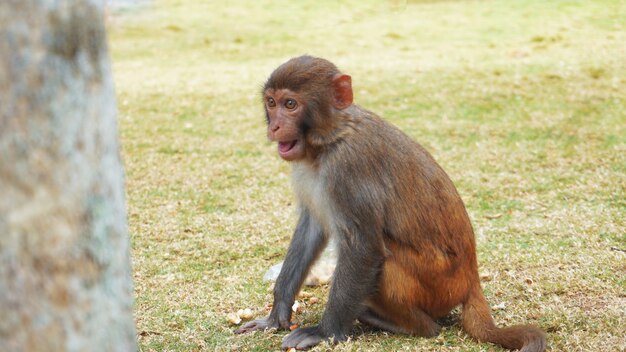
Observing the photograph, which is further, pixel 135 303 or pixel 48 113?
pixel 135 303

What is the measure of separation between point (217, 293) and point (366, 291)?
4.88 feet

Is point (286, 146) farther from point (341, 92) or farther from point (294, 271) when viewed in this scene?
point (294, 271)

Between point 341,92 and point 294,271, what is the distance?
113 cm

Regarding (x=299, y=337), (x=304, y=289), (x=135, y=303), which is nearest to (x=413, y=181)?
(x=299, y=337)

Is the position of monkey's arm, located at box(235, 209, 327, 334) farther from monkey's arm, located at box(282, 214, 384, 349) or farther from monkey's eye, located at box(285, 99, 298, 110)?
monkey's eye, located at box(285, 99, 298, 110)

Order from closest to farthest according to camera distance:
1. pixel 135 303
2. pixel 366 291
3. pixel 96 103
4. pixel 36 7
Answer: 1. pixel 36 7
2. pixel 96 103
3. pixel 366 291
4. pixel 135 303

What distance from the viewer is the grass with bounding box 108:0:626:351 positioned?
16.3ft

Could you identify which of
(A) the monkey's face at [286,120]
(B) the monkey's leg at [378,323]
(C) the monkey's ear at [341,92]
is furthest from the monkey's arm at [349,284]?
(C) the monkey's ear at [341,92]

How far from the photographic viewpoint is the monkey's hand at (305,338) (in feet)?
13.9

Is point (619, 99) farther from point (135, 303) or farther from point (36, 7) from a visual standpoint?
point (36, 7)

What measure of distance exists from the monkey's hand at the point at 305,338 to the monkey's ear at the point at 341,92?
1.23 m

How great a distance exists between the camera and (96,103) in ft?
6.35

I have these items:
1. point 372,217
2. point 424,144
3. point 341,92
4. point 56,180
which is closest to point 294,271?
point 372,217

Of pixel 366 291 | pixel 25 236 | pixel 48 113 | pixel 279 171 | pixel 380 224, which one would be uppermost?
pixel 48 113
